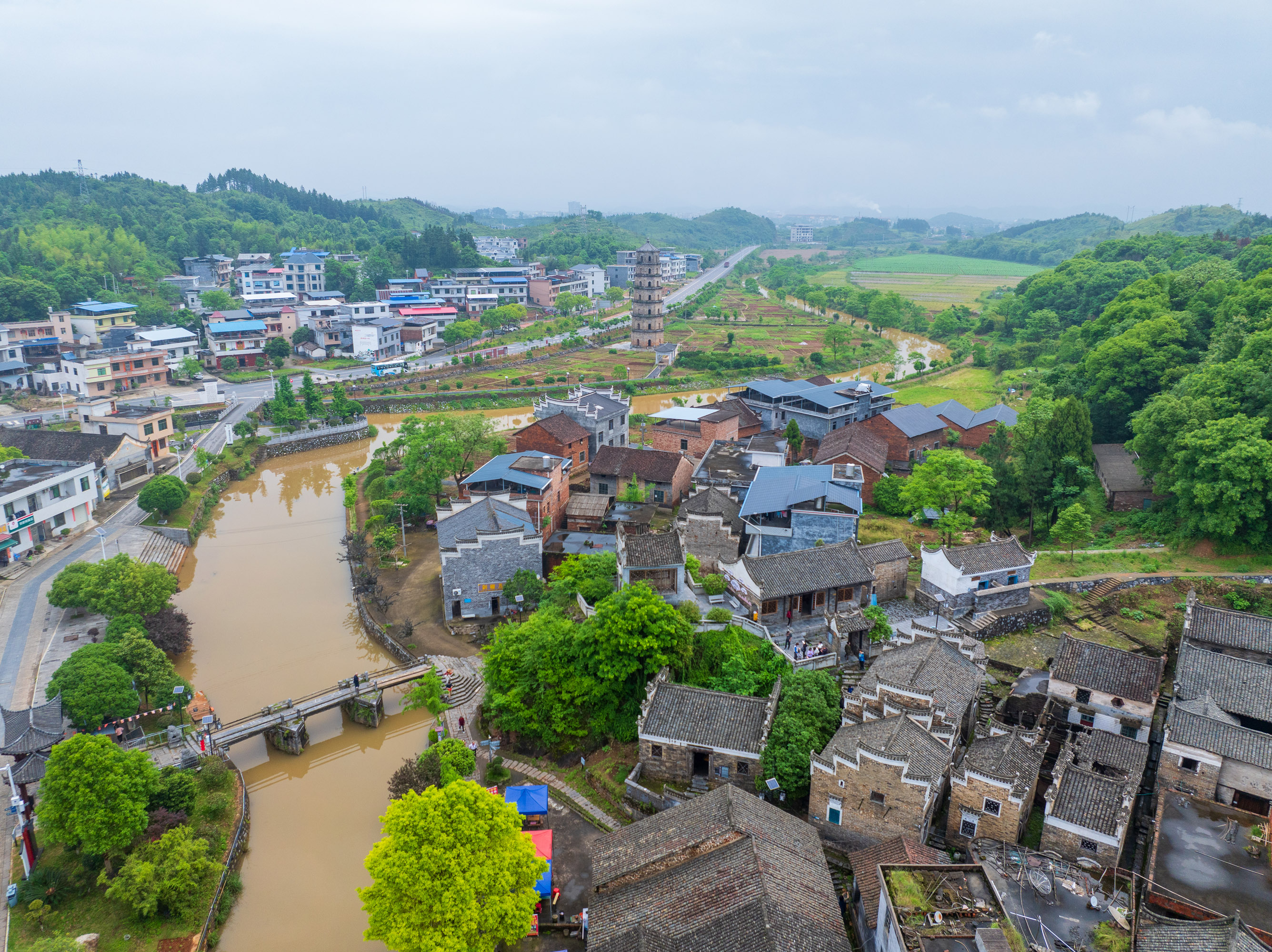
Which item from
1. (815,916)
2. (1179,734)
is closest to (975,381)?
(1179,734)

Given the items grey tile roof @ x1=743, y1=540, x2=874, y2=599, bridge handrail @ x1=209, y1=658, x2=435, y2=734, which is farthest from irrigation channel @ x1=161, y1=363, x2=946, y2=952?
grey tile roof @ x1=743, y1=540, x2=874, y2=599

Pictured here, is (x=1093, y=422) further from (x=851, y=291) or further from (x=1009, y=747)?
(x=851, y=291)

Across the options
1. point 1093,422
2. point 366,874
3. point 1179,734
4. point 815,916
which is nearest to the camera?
point 815,916

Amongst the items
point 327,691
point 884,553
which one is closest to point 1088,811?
point 884,553

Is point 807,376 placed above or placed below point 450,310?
below

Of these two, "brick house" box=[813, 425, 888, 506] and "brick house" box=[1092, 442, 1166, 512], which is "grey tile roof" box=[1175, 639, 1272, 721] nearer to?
"brick house" box=[1092, 442, 1166, 512]

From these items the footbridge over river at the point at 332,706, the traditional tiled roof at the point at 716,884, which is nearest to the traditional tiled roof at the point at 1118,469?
the traditional tiled roof at the point at 716,884

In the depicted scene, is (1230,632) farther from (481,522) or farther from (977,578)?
(481,522)
